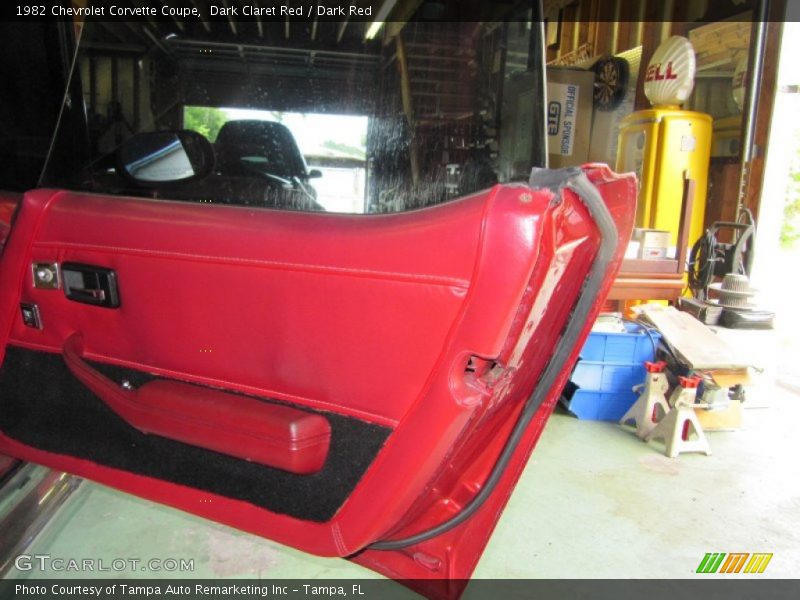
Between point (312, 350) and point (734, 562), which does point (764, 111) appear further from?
point (312, 350)

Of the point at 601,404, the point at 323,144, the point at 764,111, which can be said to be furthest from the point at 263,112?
the point at 764,111

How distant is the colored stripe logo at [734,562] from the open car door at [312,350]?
3.34 feet

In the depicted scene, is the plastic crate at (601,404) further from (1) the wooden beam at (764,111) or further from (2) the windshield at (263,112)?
(1) the wooden beam at (764,111)

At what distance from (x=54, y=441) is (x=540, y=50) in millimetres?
1673

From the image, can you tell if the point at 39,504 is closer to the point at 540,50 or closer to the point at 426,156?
the point at 426,156

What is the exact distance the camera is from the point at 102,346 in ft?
3.69

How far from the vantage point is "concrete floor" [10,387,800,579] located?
172cm

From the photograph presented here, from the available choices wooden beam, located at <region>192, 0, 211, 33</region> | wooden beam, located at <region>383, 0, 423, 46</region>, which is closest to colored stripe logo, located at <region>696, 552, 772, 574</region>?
wooden beam, located at <region>383, 0, 423, 46</region>

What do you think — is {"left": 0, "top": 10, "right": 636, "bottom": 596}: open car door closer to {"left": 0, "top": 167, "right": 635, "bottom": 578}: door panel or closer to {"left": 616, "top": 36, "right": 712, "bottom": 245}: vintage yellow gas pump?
{"left": 0, "top": 167, "right": 635, "bottom": 578}: door panel

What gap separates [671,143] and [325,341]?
14.0 feet

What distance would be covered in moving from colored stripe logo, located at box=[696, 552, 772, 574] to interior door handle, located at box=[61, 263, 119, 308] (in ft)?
5.96

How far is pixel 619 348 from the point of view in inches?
114

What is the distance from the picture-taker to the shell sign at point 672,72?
433 centimetres

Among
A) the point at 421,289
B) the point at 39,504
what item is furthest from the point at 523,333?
the point at 39,504
